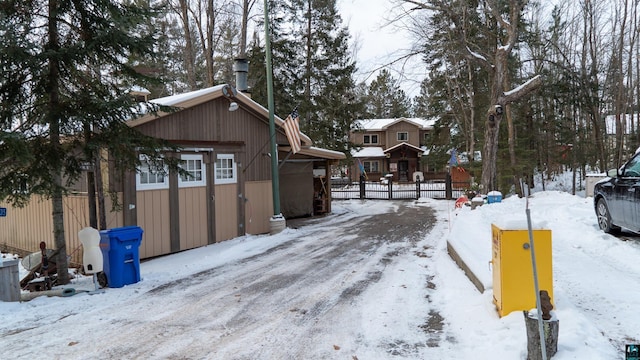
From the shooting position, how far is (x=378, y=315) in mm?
5453

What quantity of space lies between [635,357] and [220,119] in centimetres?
986

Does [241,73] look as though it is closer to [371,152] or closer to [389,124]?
[371,152]

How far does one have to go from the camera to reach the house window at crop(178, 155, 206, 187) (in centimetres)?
1034

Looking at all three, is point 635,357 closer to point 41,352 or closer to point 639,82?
point 41,352

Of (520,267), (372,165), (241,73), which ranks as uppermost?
(241,73)

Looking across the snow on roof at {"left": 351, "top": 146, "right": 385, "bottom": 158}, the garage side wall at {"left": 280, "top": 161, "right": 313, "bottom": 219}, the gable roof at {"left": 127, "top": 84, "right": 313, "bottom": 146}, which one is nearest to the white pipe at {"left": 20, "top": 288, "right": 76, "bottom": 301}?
the gable roof at {"left": 127, "top": 84, "right": 313, "bottom": 146}

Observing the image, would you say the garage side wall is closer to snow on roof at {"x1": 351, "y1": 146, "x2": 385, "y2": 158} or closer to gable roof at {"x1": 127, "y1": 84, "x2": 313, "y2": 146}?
gable roof at {"x1": 127, "y1": 84, "x2": 313, "y2": 146}

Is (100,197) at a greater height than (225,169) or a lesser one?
lesser

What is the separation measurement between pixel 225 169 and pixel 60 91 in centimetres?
482

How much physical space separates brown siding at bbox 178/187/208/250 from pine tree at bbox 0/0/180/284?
9.29 ft

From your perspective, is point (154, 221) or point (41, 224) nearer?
point (154, 221)

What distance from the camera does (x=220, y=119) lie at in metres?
11.3

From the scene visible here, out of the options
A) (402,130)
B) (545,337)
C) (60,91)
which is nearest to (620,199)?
(545,337)

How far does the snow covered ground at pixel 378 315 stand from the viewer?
4.34 meters
